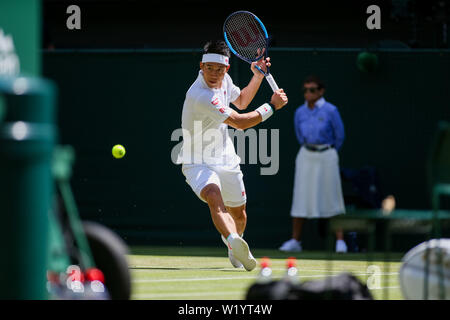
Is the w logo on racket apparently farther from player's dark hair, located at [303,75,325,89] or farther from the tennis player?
player's dark hair, located at [303,75,325,89]

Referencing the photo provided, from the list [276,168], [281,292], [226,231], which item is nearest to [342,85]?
[276,168]

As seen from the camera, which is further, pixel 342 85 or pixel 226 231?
pixel 342 85

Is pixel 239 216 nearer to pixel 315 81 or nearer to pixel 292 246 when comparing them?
pixel 292 246

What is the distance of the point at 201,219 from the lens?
38.7 ft

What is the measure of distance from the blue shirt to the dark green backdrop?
1.03ft

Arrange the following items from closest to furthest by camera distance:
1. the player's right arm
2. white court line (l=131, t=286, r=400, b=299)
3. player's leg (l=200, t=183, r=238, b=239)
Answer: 1. white court line (l=131, t=286, r=400, b=299)
2. player's leg (l=200, t=183, r=238, b=239)
3. the player's right arm

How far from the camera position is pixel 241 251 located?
7816mm

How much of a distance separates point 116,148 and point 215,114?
3.92 m

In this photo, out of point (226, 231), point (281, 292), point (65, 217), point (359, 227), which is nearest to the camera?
point (359, 227)

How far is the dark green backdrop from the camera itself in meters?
11.5

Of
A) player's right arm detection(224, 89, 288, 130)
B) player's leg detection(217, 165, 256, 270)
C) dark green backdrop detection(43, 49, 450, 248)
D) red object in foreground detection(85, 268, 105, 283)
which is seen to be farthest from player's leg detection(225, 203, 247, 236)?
red object in foreground detection(85, 268, 105, 283)

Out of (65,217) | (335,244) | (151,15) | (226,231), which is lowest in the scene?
(335,244)

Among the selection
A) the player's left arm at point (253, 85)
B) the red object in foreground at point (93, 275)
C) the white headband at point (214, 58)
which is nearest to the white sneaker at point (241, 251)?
the player's left arm at point (253, 85)

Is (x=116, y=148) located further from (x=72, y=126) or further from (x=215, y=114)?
(x=215, y=114)
